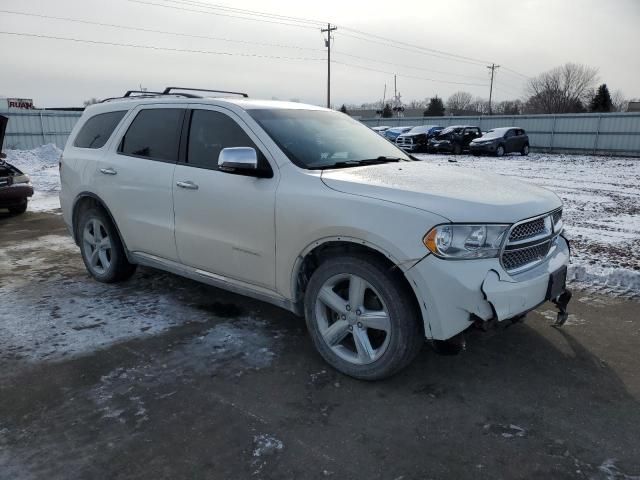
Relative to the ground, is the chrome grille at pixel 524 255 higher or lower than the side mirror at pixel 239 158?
lower

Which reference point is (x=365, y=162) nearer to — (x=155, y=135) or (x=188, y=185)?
(x=188, y=185)

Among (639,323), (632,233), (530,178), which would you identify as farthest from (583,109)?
(639,323)

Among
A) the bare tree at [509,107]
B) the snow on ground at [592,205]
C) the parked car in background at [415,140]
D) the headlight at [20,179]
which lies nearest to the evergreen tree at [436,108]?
the bare tree at [509,107]

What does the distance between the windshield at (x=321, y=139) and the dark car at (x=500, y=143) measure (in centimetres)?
2232

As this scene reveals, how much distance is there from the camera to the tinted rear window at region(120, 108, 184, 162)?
4.32m

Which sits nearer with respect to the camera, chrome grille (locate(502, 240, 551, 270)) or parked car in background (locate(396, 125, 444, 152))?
chrome grille (locate(502, 240, 551, 270))

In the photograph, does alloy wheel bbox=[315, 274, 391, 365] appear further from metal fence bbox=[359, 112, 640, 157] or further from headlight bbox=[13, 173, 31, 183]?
metal fence bbox=[359, 112, 640, 157]

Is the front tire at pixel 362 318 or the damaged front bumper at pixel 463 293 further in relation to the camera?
the front tire at pixel 362 318

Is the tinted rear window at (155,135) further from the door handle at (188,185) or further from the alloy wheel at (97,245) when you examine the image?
the alloy wheel at (97,245)

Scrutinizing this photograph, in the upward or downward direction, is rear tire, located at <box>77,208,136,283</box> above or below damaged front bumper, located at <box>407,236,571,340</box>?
below

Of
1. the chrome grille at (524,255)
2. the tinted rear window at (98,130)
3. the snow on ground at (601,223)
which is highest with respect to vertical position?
the tinted rear window at (98,130)

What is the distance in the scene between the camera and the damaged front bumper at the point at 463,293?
9.21 feet

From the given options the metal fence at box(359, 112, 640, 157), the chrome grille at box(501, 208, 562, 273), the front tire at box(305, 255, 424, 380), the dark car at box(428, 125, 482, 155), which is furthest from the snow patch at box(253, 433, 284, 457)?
the metal fence at box(359, 112, 640, 157)

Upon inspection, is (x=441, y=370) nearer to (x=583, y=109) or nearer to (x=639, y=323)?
(x=639, y=323)
